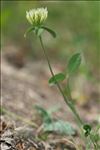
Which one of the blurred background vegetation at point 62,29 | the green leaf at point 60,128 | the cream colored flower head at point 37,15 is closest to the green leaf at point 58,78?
the cream colored flower head at point 37,15

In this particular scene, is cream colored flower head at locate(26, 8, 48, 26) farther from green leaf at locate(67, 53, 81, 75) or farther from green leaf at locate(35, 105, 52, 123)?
green leaf at locate(35, 105, 52, 123)

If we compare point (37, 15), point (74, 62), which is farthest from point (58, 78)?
point (37, 15)

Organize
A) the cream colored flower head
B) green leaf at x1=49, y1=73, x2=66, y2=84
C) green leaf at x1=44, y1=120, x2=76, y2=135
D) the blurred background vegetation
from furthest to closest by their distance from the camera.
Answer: the blurred background vegetation
green leaf at x1=44, y1=120, x2=76, y2=135
green leaf at x1=49, y1=73, x2=66, y2=84
the cream colored flower head

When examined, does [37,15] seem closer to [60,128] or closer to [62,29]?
[60,128]

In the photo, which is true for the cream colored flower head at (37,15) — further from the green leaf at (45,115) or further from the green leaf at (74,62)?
the green leaf at (45,115)

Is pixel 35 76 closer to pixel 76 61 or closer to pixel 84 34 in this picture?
pixel 84 34

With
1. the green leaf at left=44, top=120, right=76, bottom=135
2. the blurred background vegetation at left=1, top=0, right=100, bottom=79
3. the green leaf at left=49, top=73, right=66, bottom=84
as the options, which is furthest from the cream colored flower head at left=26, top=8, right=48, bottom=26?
the blurred background vegetation at left=1, top=0, right=100, bottom=79

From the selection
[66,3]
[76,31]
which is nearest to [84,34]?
[76,31]
